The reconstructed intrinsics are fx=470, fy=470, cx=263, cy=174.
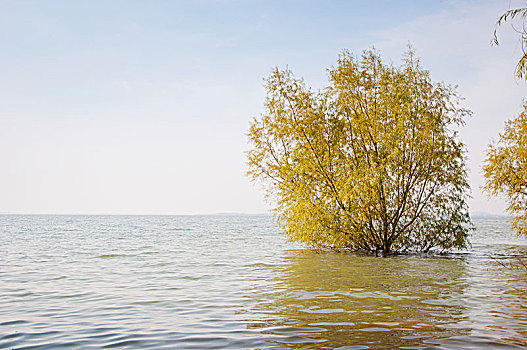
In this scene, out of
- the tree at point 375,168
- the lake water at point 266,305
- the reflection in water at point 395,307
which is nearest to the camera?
the reflection in water at point 395,307

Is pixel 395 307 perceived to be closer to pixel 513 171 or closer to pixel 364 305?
pixel 364 305

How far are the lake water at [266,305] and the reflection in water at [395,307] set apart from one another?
0.03 metres

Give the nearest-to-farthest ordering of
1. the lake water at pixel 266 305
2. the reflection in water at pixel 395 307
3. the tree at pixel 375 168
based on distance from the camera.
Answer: the reflection in water at pixel 395 307
the lake water at pixel 266 305
the tree at pixel 375 168

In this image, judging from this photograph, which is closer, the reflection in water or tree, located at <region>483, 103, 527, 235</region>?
the reflection in water

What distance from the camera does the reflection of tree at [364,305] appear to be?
7.39 m

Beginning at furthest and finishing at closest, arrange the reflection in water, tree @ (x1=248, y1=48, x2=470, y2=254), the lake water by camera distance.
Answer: tree @ (x1=248, y1=48, x2=470, y2=254), the lake water, the reflection in water

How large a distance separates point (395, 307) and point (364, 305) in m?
0.65

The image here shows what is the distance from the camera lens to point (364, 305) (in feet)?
33.0

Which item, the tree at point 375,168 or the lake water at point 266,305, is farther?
the tree at point 375,168

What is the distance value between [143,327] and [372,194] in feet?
46.0

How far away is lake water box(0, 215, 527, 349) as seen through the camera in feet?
24.2

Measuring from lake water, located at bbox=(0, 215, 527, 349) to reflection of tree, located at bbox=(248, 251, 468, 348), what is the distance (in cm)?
3

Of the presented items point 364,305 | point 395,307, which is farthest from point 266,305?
point 395,307

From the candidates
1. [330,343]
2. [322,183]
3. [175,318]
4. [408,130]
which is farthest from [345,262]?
[330,343]
